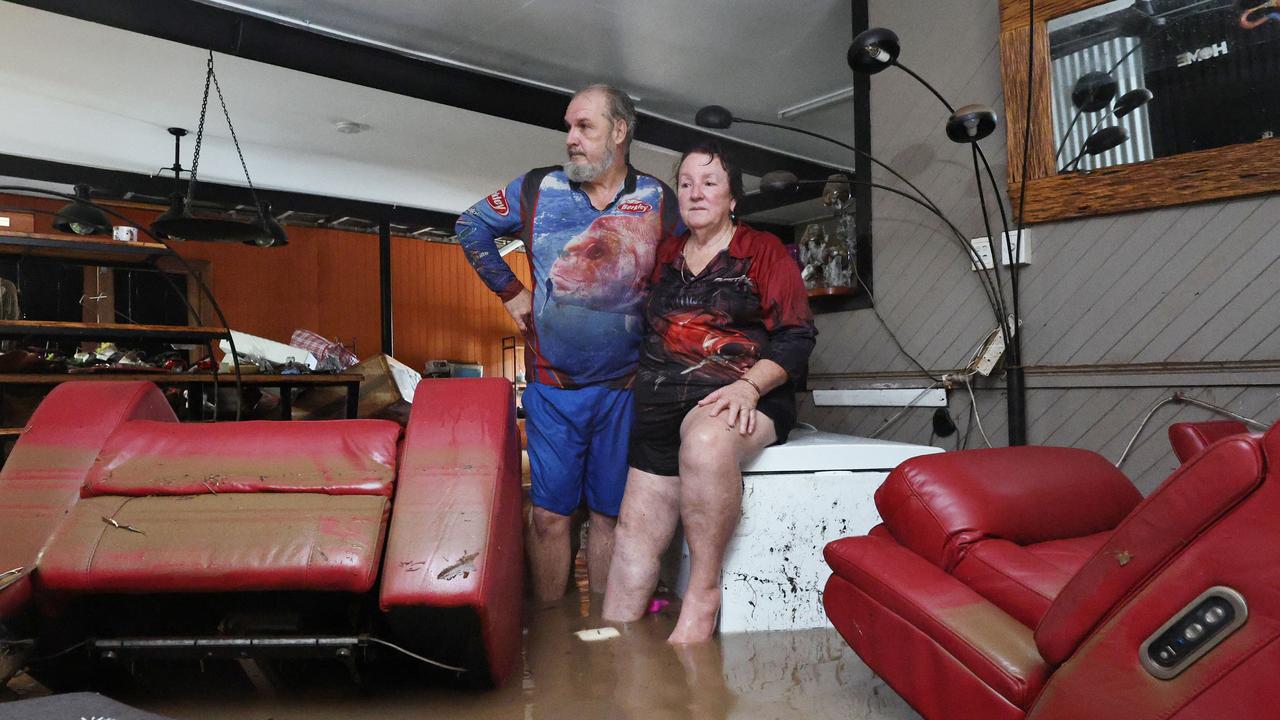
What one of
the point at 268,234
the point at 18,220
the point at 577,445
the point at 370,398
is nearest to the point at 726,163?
the point at 577,445

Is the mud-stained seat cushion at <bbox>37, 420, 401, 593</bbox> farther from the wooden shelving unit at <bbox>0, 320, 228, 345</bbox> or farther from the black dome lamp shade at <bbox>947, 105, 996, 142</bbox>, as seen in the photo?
the wooden shelving unit at <bbox>0, 320, 228, 345</bbox>

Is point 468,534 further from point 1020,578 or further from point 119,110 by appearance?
point 119,110

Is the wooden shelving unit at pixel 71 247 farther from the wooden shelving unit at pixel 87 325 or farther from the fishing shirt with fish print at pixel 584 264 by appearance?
the fishing shirt with fish print at pixel 584 264

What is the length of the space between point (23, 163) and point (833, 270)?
9106mm

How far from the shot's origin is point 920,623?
142cm

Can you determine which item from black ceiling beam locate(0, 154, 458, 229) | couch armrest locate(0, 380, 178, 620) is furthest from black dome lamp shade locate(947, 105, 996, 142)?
black ceiling beam locate(0, 154, 458, 229)

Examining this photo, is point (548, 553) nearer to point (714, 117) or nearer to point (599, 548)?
point (599, 548)

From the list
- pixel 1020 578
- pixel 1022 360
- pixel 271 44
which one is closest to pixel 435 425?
pixel 1020 578

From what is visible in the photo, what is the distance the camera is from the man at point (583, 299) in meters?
2.52

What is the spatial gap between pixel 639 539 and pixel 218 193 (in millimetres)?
9335

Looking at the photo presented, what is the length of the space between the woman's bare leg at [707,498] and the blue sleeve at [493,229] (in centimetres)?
85

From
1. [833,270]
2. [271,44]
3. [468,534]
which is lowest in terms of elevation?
[468,534]

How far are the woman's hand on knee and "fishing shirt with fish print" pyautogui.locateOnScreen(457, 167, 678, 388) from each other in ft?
1.52

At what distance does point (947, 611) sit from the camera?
1.38 m
